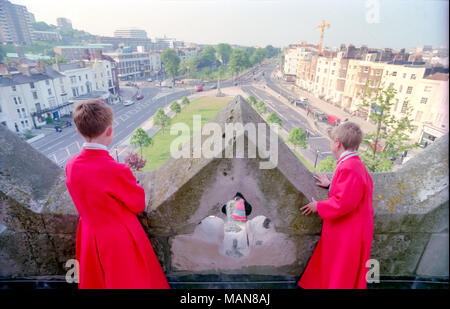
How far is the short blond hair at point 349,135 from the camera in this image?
1341 mm

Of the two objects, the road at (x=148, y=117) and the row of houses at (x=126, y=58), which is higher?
the row of houses at (x=126, y=58)

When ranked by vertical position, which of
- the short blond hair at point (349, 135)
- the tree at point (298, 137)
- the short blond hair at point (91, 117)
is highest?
the short blond hair at point (91, 117)

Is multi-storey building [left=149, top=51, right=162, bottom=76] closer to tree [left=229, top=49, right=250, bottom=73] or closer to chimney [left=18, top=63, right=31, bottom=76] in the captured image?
tree [left=229, top=49, right=250, bottom=73]

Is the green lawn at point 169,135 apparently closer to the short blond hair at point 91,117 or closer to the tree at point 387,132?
the tree at point 387,132

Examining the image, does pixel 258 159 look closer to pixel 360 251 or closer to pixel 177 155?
pixel 177 155

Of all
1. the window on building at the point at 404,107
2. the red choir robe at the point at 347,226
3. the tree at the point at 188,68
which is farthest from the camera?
the tree at the point at 188,68

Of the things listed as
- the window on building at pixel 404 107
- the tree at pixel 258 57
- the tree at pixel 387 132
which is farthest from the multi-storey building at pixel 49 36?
the tree at pixel 258 57

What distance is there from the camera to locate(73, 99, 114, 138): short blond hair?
1.13m

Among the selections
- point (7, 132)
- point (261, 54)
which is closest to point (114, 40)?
point (261, 54)

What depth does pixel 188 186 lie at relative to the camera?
119 cm

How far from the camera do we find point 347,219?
4.18 ft

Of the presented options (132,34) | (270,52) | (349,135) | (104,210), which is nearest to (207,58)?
(132,34)

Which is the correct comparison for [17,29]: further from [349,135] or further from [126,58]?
[126,58]

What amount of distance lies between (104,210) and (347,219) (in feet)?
4.20
